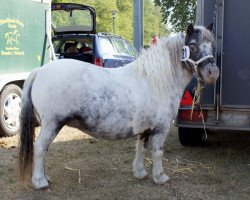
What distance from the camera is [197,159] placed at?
512 centimetres

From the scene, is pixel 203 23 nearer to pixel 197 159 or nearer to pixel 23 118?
pixel 197 159

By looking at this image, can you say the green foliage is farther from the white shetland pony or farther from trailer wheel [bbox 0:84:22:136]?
the white shetland pony

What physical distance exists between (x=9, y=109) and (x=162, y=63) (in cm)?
321

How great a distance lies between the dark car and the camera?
9066 mm

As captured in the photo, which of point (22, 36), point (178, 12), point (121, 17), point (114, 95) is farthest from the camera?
point (121, 17)

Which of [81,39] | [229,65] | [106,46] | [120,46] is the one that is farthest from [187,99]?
[120,46]

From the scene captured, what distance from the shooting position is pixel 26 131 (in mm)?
3840

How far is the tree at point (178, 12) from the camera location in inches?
859

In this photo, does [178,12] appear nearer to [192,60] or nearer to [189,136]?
[189,136]

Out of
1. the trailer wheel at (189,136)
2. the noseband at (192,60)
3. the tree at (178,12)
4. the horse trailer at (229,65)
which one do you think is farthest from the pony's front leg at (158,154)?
the tree at (178,12)

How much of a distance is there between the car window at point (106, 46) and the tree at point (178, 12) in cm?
1251

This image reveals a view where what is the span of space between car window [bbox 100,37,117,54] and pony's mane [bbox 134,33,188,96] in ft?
16.1

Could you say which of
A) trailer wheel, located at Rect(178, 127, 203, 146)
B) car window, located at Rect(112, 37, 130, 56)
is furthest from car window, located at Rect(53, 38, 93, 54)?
trailer wheel, located at Rect(178, 127, 203, 146)

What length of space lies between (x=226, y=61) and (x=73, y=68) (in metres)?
2.02
